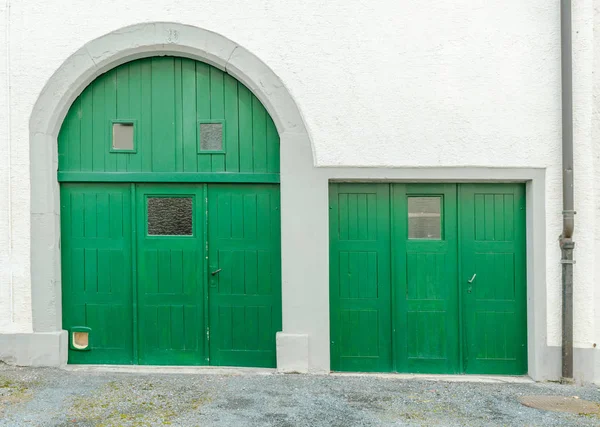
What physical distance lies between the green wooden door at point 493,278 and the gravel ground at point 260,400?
0.39 metres

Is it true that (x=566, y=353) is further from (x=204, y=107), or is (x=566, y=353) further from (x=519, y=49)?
(x=204, y=107)

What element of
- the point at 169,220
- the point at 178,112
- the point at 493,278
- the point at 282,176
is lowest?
the point at 493,278

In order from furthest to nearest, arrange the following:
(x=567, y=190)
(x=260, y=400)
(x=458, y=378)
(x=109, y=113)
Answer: (x=109, y=113) < (x=458, y=378) < (x=567, y=190) < (x=260, y=400)

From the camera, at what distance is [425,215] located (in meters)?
5.95

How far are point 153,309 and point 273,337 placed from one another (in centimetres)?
134

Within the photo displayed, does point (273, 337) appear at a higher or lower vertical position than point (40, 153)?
lower

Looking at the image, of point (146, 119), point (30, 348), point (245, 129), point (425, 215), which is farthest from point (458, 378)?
point (30, 348)

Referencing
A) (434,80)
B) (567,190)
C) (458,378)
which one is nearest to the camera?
(567,190)

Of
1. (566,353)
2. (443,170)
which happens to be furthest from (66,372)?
(566,353)

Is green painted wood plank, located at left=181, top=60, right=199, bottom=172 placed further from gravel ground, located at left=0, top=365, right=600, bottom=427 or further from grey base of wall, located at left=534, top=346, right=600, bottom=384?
grey base of wall, located at left=534, top=346, right=600, bottom=384

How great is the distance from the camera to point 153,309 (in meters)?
6.09

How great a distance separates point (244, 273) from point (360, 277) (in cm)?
124

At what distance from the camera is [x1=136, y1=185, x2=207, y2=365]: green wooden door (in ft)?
19.8

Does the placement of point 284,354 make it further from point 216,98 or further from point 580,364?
point 580,364
